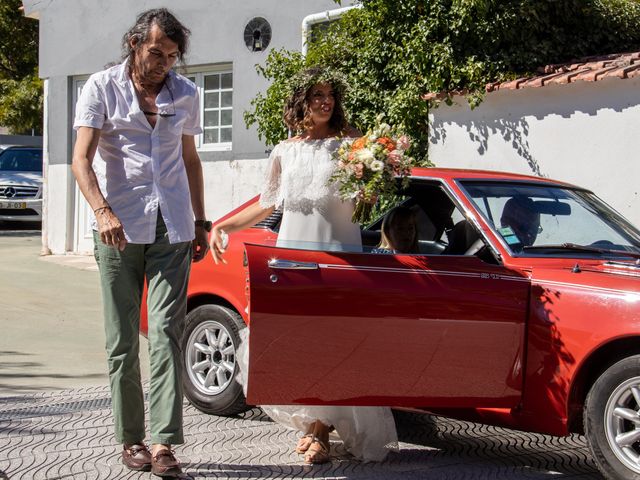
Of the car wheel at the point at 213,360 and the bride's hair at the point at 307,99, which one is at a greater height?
the bride's hair at the point at 307,99

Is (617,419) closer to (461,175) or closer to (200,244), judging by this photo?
(461,175)

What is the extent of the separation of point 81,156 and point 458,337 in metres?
1.91

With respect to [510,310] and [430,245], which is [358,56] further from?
[510,310]

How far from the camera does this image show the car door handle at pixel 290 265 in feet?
15.9

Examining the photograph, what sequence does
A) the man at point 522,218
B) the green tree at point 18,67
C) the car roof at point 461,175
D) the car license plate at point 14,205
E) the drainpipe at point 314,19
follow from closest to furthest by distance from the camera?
the man at point 522,218 < the car roof at point 461,175 < the drainpipe at point 314,19 < the car license plate at point 14,205 < the green tree at point 18,67

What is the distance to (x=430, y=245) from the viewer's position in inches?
244

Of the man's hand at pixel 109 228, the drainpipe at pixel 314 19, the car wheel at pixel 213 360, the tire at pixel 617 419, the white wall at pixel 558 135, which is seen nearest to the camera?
the man's hand at pixel 109 228

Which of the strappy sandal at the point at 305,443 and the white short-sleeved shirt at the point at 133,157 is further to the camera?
the strappy sandal at the point at 305,443

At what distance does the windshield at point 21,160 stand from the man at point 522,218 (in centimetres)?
1940

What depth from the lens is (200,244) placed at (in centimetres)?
518

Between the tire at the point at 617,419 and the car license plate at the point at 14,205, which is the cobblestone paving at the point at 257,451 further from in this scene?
the car license plate at the point at 14,205

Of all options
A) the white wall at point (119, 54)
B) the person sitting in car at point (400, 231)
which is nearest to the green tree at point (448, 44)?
the white wall at point (119, 54)

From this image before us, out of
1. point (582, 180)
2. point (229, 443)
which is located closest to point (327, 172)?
point (229, 443)

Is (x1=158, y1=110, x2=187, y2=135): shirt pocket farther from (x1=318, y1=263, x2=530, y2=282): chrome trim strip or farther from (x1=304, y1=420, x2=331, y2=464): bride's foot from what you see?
(x1=304, y1=420, x2=331, y2=464): bride's foot
